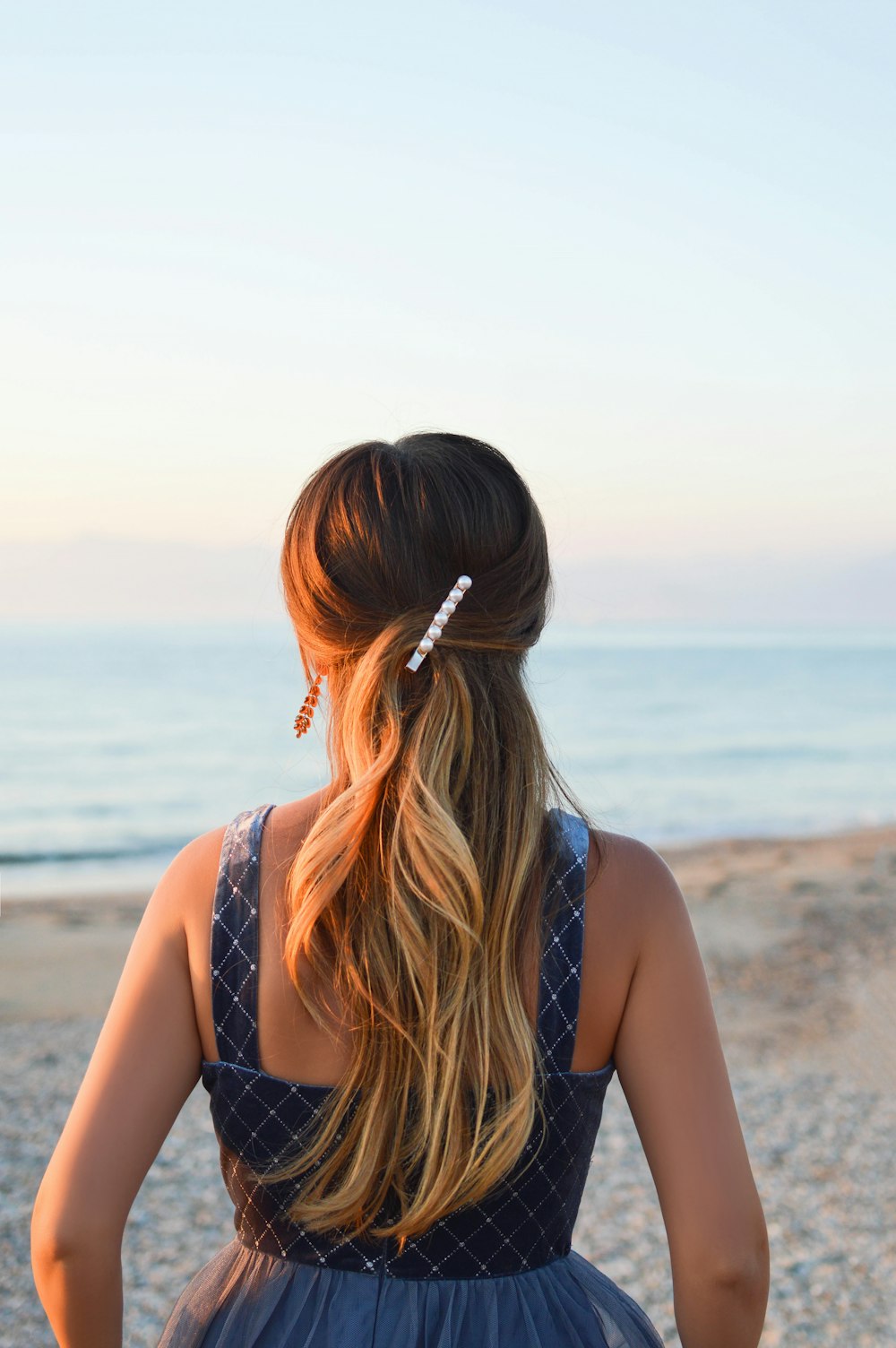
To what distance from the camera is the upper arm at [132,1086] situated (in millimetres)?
1384

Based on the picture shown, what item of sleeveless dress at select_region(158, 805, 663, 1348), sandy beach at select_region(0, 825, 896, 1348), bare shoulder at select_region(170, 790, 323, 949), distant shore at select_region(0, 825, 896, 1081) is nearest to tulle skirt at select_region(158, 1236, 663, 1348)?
sleeveless dress at select_region(158, 805, 663, 1348)

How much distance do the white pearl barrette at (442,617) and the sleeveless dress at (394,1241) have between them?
27 cm

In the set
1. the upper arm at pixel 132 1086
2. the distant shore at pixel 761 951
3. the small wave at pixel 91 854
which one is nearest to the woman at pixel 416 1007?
the upper arm at pixel 132 1086

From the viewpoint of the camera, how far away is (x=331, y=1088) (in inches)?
54.9

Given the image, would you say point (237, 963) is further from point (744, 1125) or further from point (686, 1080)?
point (744, 1125)

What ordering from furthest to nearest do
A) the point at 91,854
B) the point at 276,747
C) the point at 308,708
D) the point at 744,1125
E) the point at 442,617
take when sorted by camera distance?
the point at 276,747 < the point at 91,854 < the point at 744,1125 < the point at 308,708 < the point at 442,617

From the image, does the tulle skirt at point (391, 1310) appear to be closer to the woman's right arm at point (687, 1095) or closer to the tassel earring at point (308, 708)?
the woman's right arm at point (687, 1095)

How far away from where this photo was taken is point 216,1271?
1.54m

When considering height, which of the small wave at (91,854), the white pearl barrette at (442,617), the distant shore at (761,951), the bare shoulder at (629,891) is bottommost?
the small wave at (91,854)

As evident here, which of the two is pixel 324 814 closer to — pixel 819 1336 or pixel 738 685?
pixel 819 1336

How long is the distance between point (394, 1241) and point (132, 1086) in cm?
38

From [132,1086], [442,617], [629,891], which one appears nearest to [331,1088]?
[132,1086]

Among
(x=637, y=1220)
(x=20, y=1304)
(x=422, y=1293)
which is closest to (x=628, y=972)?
(x=422, y=1293)

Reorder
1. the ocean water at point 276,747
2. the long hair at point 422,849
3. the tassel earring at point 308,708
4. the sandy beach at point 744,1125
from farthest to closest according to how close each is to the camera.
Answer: the ocean water at point 276,747
the sandy beach at point 744,1125
the tassel earring at point 308,708
the long hair at point 422,849
